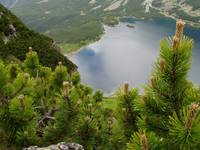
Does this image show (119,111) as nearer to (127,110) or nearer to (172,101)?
(127,110)

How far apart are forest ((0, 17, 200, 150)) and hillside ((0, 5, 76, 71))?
2735 centimetres

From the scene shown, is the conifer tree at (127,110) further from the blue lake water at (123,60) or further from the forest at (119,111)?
the blue lake water at (123,60)

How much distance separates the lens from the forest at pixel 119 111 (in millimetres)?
4273

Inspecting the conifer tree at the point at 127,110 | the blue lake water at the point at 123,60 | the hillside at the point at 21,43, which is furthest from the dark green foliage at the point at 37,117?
the blue lake water at the point at 123,60

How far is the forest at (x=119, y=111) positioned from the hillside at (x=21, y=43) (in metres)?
27.3

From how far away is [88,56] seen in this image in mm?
119750

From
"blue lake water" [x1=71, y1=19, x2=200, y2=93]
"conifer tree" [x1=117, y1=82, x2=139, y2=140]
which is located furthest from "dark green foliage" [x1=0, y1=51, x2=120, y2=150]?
"blue lake water" [x1=71, y1=19, x2=200, y2=93]

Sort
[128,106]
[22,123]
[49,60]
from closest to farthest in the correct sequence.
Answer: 1. [128,106]
2. [22,123]
3. [49,60]

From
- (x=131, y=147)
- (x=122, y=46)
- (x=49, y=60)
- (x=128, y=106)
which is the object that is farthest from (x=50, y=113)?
(x=122, y=46)

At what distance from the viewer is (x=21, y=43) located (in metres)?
39.9

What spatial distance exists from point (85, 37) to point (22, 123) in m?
169

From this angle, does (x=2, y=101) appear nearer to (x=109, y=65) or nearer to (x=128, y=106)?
(x=128, y=106)

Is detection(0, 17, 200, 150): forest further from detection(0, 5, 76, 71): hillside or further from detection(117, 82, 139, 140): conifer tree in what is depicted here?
detection(0, 5, 76, 71): hillside

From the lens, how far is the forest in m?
4.27
